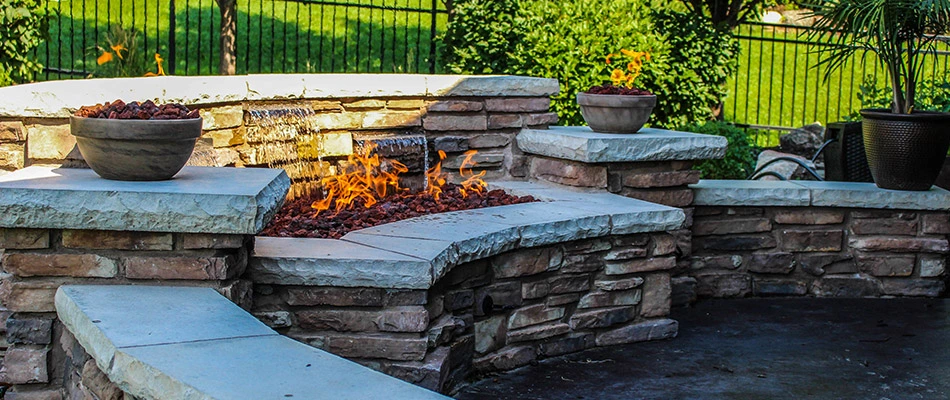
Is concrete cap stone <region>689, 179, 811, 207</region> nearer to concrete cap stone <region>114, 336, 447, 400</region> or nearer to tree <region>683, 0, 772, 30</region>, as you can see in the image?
concrete cap stone <region>114, 336, 447, 400</region>

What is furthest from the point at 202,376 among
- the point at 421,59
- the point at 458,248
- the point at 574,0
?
the point at 421,59

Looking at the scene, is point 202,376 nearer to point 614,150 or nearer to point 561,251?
point 561,251

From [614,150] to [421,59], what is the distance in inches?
332

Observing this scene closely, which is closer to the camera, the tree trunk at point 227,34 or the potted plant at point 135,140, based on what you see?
the potted plant at point 135,140

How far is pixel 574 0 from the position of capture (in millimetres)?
7934

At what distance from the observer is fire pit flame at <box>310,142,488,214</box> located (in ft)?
17.8

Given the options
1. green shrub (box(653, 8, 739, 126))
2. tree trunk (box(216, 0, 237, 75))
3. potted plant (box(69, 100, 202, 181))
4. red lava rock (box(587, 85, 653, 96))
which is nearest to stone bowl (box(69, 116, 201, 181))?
potted plant (box(69, 100, 202, 181))

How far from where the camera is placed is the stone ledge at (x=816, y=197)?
226 inches

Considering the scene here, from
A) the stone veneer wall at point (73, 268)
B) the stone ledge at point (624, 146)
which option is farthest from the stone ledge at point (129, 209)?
the stone ledge at point (624, 146)

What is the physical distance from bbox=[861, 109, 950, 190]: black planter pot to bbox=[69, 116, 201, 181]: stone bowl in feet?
12.5

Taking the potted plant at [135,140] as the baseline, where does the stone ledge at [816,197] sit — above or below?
below

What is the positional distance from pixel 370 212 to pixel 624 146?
1334mm

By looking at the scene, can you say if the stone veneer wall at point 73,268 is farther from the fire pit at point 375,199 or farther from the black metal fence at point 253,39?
the black metal fence at point 253,39

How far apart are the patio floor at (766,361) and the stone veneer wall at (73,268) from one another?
121 centimetres
